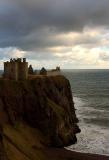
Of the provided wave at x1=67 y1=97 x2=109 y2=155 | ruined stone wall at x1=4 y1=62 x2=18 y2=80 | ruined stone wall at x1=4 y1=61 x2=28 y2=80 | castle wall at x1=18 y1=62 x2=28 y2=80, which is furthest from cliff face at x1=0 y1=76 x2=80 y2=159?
ruined stone wall at x1=4 y1=62 x2=18 y2=80

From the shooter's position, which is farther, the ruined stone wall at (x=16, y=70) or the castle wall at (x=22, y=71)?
the castle wall at (x=22, y=71)

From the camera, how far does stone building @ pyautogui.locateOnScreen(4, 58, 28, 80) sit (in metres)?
57.1

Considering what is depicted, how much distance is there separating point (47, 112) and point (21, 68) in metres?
10.1

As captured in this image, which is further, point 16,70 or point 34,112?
point 16,70

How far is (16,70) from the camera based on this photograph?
56969mm

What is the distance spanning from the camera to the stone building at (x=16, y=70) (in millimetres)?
57125

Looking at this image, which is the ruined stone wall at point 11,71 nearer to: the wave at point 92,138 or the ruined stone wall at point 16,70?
the ruined stone wall at point 16,70

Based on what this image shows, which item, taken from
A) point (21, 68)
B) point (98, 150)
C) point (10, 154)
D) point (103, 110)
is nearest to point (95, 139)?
point (98, 150)

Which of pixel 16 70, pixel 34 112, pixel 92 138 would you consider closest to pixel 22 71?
pixel 16 70

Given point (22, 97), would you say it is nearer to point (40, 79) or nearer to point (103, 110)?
point (40, 79)

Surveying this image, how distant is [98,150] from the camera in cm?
5169

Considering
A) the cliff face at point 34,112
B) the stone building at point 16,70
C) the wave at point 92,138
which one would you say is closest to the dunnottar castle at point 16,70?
the stone building at point 16,70

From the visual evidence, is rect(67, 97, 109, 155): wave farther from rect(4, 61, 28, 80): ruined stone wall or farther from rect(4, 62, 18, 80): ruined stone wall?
rect(4, 62, 18, 80): ruined stone wall

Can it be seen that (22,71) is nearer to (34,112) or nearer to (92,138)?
(34,112)
